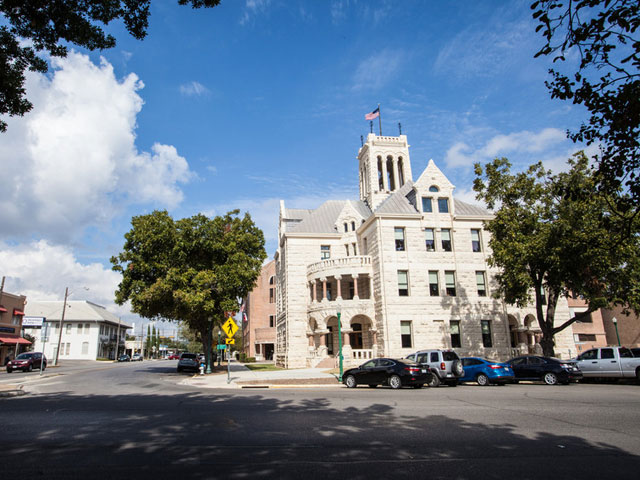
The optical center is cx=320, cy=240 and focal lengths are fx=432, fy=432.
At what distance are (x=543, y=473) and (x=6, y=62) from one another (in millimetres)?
13990

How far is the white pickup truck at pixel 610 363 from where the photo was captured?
20547mm

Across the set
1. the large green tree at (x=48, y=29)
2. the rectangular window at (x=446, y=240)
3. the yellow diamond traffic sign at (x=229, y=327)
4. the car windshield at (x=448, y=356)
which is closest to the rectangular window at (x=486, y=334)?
the rectangular window at (x=446, y=240)

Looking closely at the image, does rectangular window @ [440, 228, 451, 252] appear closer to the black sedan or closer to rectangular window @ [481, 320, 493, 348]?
rectangular window @ [481, 320, 493, 348]

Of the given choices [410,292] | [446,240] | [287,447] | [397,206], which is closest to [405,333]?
[410,292]

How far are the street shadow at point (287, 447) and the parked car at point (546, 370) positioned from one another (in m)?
13.2

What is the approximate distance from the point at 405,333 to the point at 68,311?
220 feet

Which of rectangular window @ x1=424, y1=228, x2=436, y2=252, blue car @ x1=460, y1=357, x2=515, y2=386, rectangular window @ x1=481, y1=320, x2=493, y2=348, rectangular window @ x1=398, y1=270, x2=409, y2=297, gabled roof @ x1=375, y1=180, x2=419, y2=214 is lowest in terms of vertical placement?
blue car @ x1=460, y1=357, x2=515, y2=386

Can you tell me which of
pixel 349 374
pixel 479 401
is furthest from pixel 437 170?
pixel 479 401

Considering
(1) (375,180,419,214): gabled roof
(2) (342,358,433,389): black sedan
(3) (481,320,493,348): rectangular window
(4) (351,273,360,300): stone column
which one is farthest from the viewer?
(1) (375,180,419,214): gabled roof

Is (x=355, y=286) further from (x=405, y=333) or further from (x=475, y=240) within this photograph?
(x=475, y=240)

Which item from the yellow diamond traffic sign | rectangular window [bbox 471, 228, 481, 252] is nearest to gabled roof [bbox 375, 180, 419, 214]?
rectangular window [bbox 471, 228, 481, 252]

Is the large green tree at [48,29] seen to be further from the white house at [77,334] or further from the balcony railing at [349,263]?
the white house at [77,334]

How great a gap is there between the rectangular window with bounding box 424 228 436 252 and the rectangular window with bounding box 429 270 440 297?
6.50 ft

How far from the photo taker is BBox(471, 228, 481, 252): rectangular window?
37.5m
